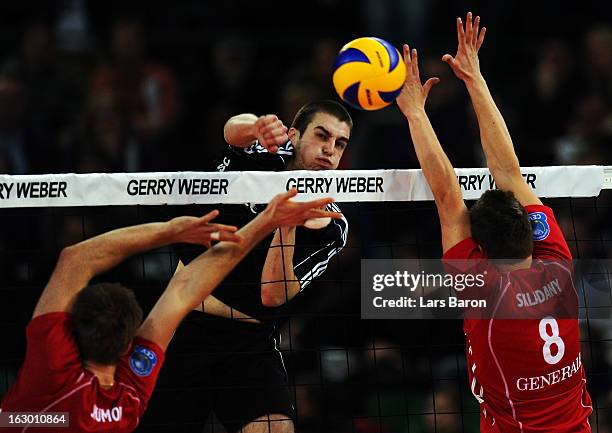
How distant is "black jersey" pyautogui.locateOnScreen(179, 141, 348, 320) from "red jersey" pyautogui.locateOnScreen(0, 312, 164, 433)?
57.0 inches

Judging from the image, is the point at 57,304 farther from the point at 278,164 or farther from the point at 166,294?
the point at 278,164

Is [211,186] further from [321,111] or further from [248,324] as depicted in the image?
[321,111]

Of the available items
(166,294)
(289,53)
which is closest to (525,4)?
(289,53)

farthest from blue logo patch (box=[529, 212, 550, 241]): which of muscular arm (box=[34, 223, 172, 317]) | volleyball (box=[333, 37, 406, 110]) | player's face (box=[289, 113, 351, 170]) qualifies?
muscular arm (box=[34, 223, 172, 317])

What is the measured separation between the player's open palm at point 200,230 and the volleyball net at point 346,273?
71cm

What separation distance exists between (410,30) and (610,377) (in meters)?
4.68

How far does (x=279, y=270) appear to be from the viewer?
592cm

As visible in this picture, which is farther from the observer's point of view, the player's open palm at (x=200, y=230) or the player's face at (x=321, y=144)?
the player's face at (x=321, y=144)

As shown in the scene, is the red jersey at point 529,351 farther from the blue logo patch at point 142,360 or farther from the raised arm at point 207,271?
the blue logo patch at point 142,360

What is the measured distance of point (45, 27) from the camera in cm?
1112

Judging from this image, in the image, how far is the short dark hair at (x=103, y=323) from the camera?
4.76 meters

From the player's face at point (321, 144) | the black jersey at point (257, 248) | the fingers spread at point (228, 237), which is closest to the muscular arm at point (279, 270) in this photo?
the black jersey at point (257, 248)

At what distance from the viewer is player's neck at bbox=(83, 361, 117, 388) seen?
4848 mm

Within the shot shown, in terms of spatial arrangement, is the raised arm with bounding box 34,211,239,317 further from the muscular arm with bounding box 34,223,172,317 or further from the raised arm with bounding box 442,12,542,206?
the raised arm with bounding box 442,12,542,206
